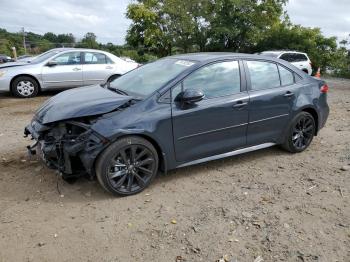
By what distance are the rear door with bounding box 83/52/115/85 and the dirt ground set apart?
18.8 ft

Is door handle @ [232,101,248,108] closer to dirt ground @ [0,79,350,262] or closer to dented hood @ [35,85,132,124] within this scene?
dirt ground @ [0,79,350,262]

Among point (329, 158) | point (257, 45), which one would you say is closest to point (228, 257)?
point (329, 158)

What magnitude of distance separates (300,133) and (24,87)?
768cm

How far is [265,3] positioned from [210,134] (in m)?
24.6

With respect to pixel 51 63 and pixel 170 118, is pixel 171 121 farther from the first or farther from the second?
pixel 51 63

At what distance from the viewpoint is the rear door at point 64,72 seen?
33.9ft

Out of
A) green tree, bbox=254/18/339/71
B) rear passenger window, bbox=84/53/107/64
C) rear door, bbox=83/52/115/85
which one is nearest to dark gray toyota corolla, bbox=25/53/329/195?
rear door, bbox=83/52/115/85

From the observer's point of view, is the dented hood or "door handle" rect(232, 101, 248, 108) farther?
"door handle" rect(232, 101, 248, 108)

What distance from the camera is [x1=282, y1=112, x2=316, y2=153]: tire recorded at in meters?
5.43

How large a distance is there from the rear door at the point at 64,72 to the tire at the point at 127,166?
7.10 metres

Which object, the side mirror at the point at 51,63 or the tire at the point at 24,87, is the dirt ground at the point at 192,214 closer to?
the tire at the point at 24,87

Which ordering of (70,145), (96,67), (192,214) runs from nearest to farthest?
(192,214) < (70,145) < (96,67)

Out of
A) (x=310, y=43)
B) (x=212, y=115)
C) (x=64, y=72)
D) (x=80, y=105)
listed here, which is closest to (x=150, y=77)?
(x=212, y=115)

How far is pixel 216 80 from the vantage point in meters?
4.68
